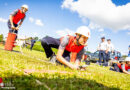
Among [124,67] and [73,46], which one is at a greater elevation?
[73,46]

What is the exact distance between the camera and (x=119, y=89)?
314cm

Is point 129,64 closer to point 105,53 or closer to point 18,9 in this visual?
point 105,53

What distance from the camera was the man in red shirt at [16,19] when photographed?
27.1 feet

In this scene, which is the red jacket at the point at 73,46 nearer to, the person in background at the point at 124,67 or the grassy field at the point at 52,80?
the grassy field at the point at 52,80

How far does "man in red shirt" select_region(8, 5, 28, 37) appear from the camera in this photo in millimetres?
8266

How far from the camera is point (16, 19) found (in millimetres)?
8555

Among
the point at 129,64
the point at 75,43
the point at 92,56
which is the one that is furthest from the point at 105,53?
the point at 75,43

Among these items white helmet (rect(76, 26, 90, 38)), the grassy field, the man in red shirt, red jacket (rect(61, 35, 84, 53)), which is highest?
the man in red shirt

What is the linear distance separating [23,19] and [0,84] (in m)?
7.19

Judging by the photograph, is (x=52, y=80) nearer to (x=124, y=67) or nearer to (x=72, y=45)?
(x=72, y=45)

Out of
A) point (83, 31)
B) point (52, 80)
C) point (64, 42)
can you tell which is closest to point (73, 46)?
point (64, 42)

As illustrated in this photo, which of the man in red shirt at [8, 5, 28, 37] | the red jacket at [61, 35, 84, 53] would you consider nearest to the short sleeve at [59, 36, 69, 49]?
the red jacket at [61, 35, 84, 53]

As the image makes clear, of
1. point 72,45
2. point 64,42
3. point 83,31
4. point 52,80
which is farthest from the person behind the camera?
point 72,45

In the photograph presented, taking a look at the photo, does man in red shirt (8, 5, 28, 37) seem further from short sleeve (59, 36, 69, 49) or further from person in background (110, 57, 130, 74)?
person in background (110, 57, 130, 74)
